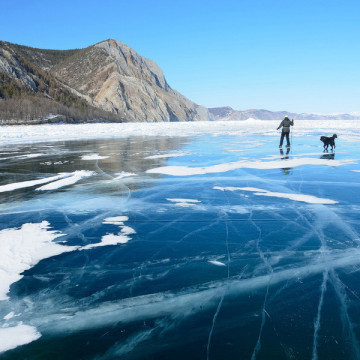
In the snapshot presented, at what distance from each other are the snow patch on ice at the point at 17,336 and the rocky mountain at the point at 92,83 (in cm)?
8412

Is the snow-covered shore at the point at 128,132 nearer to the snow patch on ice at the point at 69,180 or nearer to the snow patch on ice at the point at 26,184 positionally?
the snow patch on ice at the point at 69,180

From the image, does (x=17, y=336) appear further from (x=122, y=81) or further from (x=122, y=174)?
(x=122, y=81)

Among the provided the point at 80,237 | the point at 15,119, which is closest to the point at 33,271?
the point at 80,237

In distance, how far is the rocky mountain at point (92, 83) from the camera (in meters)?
102

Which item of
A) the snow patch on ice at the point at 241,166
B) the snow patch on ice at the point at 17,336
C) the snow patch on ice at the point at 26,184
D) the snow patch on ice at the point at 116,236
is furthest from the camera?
the snow patch on ice at the point at 241,166

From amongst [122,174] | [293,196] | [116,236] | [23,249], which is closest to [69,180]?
[122,174]

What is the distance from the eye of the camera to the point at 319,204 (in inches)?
234

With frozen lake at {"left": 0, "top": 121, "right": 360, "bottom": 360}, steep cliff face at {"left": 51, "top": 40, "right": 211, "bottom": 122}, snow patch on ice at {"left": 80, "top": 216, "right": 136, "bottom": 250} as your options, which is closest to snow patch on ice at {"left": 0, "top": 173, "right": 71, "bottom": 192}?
frozen lake at {"left": 0, "top": 121, "right": 360, "bottom": 360}

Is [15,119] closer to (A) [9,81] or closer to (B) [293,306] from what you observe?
(A) [9,81]

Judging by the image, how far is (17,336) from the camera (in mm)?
2404

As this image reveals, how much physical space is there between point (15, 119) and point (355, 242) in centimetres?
8446

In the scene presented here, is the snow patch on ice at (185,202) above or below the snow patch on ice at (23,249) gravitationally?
above

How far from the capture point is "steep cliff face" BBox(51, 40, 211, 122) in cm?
13620

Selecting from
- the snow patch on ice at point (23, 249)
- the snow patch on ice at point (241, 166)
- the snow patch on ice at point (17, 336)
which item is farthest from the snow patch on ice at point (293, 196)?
the snow patch on ice at point (17, 336)
